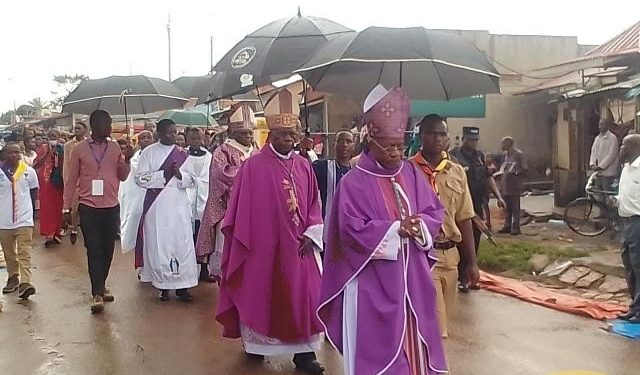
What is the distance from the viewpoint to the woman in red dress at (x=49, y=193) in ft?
45.9

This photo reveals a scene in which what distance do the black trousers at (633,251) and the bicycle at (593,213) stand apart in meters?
5.25

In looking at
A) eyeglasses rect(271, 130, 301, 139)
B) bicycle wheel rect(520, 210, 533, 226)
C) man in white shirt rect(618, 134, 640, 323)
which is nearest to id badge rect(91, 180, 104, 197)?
eyeglasses rect(271, 130, 301, 139)

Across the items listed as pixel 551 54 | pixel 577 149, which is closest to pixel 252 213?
pixel 577 149

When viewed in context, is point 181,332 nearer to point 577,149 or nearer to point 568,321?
point 568,321

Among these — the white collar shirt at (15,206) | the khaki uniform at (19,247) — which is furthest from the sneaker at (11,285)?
the white collar shirt at (15,206)

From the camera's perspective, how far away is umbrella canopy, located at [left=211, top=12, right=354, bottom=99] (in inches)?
292

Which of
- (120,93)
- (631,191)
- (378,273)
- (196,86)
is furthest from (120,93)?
(378,273)

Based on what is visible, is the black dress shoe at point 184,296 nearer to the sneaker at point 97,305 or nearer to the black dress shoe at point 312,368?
the sneaker at point 97,305

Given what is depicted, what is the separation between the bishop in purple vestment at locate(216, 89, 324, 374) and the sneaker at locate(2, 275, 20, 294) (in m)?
4.33

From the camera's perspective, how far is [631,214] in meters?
7.25

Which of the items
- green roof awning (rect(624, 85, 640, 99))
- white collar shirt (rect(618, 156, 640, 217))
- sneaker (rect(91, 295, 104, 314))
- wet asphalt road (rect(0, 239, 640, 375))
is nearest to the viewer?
wet asphalt road (rect(0, 239, 640, 375))

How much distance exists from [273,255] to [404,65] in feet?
6.20

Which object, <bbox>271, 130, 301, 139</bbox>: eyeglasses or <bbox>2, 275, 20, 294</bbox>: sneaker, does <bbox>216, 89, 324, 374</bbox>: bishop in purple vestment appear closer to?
<bbox>271, 130, 301, 139</bbox>: eyeglasses

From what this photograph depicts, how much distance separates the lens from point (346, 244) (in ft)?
14.3
